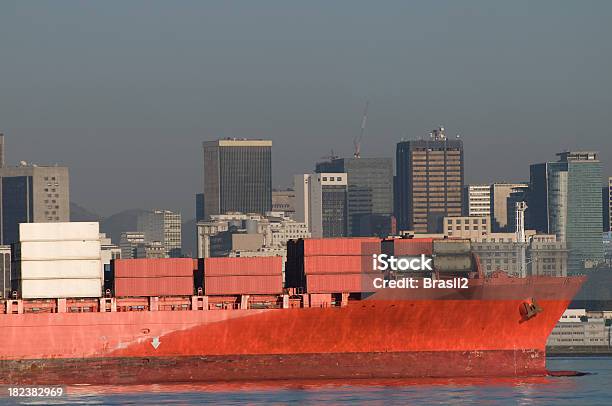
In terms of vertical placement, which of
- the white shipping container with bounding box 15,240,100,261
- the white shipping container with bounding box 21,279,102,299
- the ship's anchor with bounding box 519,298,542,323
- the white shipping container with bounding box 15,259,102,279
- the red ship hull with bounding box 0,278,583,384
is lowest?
the red ship hull with bounding box 0,278,583,384

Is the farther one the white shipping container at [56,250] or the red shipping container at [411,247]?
the red shipping container at [411,247]

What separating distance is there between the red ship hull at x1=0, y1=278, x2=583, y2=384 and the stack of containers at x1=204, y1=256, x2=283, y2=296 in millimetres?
1098

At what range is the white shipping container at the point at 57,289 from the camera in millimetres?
73688

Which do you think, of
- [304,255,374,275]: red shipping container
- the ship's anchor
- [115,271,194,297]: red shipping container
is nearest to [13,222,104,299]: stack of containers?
[115,271,194,297]: red shipping container

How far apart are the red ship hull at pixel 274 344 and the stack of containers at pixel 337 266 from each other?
103 cm

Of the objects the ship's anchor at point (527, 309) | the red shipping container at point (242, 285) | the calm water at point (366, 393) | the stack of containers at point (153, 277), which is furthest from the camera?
the red shipping container at point (242, 285)

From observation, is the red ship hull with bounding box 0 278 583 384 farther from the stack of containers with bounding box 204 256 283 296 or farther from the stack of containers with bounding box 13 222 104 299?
the stack of containers with bounding box 13 222 104 299

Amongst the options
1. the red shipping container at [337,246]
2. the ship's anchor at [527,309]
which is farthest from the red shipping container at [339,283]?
the ship's anchor at [527,309]

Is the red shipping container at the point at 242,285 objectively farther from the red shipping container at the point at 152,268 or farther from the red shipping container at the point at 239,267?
the red shipping container at the point at 152,268

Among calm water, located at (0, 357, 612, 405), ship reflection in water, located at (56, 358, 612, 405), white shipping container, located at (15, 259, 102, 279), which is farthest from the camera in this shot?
white shipping container, located at (15, 259, 102, 279)

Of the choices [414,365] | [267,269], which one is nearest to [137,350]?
[267,269]

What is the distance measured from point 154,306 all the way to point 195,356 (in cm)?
318

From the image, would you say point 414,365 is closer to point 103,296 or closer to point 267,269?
point 267,269

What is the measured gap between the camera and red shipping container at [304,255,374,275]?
73500 mm
